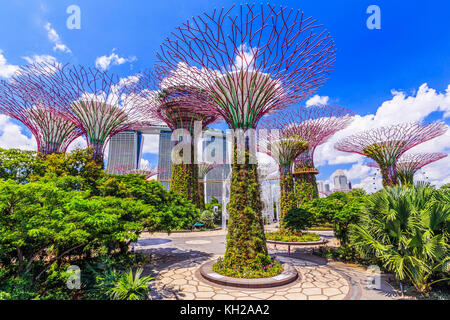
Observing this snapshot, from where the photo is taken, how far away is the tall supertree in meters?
16.6

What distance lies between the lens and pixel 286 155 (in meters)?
17.6

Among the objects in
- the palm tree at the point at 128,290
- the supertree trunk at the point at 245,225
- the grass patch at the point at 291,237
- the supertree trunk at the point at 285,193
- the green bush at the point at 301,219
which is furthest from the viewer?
the supertree trunk at the point at 285,193

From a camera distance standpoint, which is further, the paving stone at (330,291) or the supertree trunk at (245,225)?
the supertree trunk at (245,225)

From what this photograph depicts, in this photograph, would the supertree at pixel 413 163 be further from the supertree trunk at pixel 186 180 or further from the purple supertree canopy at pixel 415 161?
the supertree trunk at pixel 186 180

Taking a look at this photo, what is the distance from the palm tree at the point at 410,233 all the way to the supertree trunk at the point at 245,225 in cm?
325

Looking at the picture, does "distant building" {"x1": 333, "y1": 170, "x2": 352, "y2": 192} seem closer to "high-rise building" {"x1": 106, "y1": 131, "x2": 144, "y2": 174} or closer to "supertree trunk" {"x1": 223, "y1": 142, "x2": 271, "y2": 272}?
"high-rise building" {"x1": 106, "y1": 131, "x2": 144, "y2": 174}

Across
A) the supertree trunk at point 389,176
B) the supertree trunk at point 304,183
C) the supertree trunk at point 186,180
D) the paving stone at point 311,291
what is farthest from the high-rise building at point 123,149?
the paving stone at point 311,291

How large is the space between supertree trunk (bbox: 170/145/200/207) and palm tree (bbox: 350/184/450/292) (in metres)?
16.0

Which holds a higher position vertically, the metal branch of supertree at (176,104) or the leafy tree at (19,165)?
the metal branch of supertree at (176,104)

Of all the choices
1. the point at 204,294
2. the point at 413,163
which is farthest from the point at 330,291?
the point at 413,163

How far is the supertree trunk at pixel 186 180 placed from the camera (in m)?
21.4
